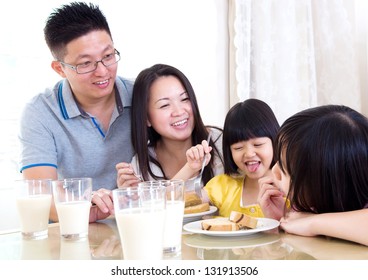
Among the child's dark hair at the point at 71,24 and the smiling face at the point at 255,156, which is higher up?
the child's dark hair at the point at 71,24

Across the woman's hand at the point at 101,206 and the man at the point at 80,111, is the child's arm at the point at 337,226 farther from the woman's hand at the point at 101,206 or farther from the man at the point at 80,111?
the man at the point at 80,111

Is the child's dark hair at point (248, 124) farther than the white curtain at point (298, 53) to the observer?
No

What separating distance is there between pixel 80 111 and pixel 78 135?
10 centimetres

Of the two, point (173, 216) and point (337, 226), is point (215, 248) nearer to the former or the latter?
point (173, 216)

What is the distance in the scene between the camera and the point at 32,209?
0.99 meters

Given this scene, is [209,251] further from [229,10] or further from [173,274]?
[229,10]

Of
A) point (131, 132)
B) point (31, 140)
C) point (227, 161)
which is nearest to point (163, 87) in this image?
point (131, 132)

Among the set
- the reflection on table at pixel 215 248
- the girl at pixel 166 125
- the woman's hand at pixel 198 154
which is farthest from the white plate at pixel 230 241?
the girl at pixel 166 125

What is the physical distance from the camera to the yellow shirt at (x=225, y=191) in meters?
1.47

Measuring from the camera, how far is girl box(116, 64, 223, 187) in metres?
1.69

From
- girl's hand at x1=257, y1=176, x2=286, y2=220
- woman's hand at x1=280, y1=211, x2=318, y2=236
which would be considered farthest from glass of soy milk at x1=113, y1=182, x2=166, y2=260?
girl's hand at x1=257, y1=176, x2=286, y2=220

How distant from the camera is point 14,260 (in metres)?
0.80

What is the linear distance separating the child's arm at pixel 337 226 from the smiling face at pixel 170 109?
86cm

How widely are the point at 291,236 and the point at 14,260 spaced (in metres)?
0.53
